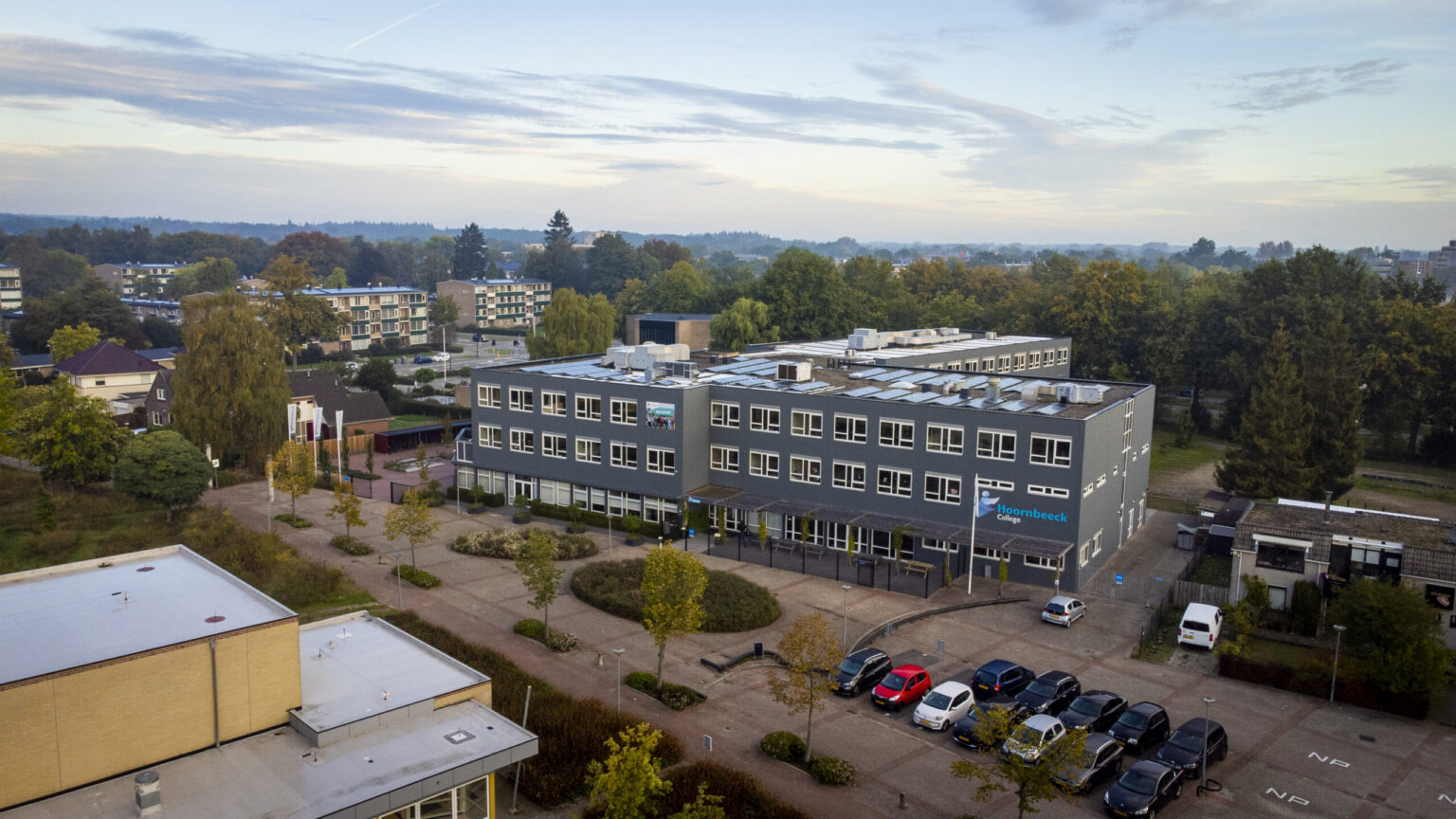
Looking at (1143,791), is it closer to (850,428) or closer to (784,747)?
(784,747)

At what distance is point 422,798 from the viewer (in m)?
18.4

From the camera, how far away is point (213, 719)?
19.5 meters

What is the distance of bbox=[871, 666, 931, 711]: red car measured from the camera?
27938mm

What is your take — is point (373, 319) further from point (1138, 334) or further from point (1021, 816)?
point (1021, 816)

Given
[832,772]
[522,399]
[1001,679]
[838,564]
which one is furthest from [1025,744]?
[522,399]

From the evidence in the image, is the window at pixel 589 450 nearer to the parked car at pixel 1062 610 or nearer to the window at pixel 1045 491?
the window at pixel 1045 491

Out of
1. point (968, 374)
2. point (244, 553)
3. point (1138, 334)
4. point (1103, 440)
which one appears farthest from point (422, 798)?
point (1138, 334)

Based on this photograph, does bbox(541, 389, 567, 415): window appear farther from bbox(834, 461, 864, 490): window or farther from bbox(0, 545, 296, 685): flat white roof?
bbox(0, 545, 296, 685): flat white roof

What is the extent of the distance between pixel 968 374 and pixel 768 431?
1207 cm

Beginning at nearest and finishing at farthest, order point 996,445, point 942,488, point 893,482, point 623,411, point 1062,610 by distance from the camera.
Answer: point 1062,610, point 996,445, point 942,488, point 893,482, point 623,411

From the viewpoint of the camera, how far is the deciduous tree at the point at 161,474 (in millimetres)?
45688

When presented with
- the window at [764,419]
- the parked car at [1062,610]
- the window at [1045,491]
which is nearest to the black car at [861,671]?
the parked car at [1062,610]

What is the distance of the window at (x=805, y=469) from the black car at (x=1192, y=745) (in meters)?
21.8

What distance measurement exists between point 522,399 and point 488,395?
261 cm
